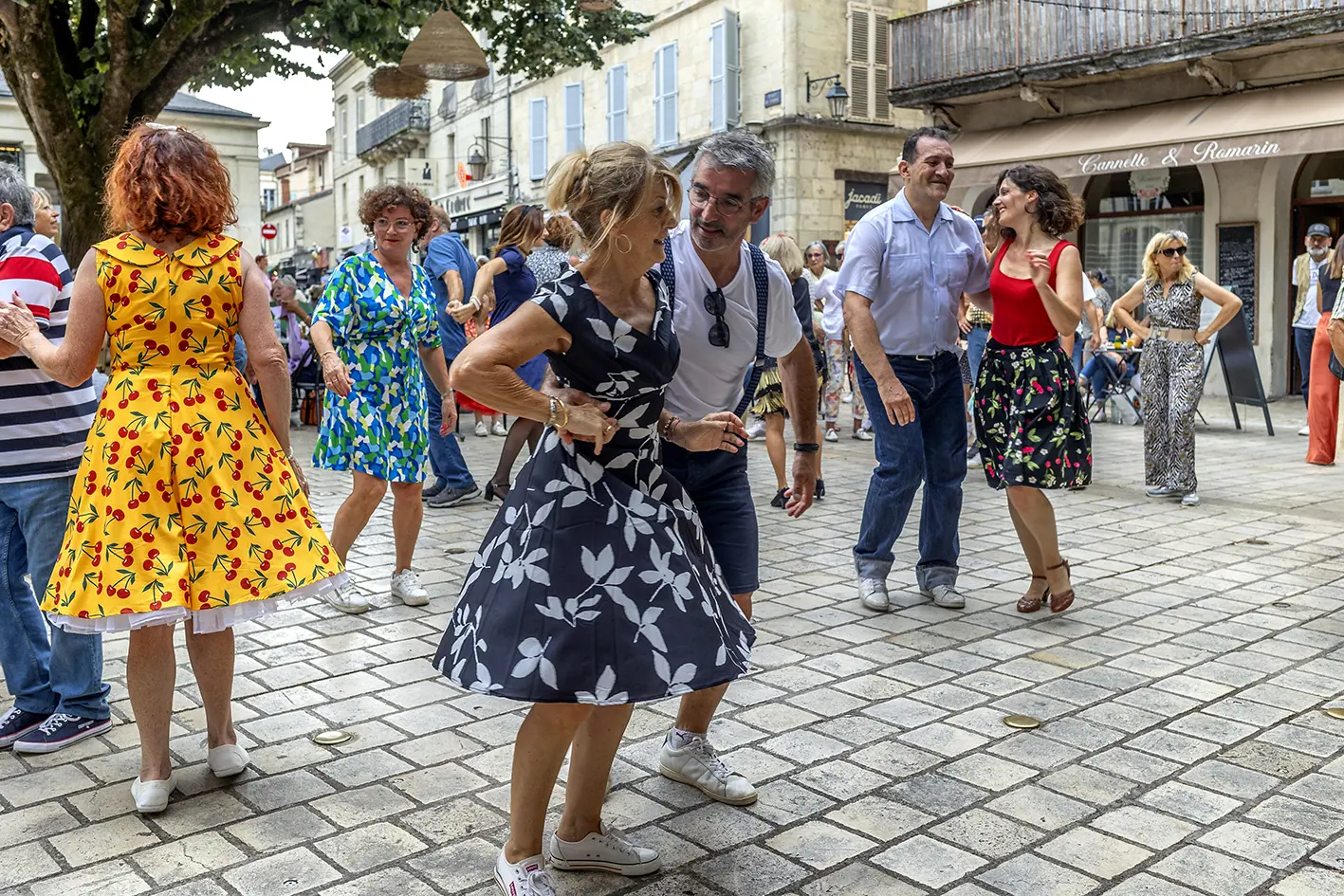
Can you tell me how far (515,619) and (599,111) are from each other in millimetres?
28038

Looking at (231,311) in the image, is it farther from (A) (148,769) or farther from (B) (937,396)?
(B) (937,396)

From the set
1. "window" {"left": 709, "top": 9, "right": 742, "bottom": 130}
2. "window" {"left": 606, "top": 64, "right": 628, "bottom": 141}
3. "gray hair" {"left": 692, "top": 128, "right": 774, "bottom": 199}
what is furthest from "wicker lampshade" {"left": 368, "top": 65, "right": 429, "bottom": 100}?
"window" {"left": 606, "top": 64, "right": 628, "bottom": 141}

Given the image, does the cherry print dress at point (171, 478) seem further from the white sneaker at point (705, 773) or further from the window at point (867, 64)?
the window at point (867, 64)

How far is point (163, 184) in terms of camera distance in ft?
11.0

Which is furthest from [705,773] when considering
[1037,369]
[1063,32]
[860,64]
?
[860,64]

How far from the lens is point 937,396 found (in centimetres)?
563

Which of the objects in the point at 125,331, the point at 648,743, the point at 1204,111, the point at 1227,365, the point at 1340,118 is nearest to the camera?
the point at 125,331

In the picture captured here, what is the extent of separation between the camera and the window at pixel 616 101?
2828 cm

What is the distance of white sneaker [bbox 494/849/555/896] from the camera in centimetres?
280

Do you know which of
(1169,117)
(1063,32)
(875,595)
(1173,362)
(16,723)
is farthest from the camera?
(1063,32)

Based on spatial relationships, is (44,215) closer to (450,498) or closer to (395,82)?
(450,498)

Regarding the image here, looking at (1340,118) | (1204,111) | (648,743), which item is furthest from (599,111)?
(648,743)

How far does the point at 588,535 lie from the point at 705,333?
0.90m

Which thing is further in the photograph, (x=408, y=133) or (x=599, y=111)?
(x=408, y=133)
